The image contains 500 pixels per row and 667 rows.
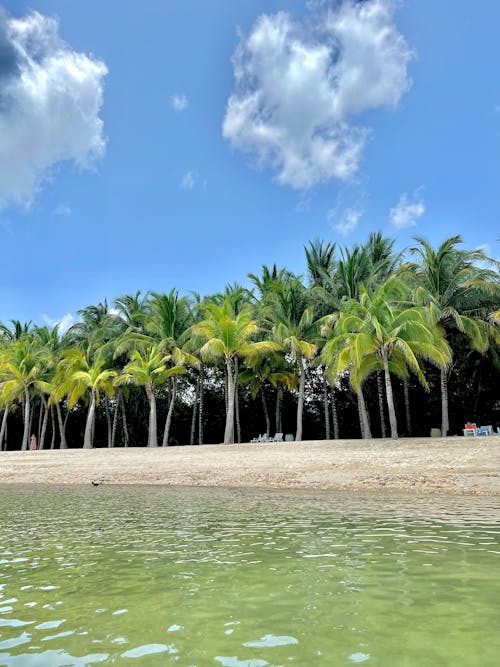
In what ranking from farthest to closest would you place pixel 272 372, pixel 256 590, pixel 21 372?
pixel 21 372
pixel 272 372
pixel 256 590

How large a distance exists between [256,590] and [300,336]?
24285mm

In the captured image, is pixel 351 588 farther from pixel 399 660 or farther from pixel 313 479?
pixel 313 479

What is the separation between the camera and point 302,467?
641 inches

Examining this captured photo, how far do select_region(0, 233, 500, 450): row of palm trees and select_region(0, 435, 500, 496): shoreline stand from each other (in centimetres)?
393

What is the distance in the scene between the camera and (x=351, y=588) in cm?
427

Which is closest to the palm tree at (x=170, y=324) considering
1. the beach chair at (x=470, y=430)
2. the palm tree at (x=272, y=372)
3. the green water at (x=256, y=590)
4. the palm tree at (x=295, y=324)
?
the palm tree at (x=272, y=372)

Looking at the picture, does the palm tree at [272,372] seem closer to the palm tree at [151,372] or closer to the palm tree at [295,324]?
the palm tree at [295,324]

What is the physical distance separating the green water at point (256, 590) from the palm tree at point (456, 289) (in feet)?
55.9

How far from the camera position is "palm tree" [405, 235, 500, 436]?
24.1 meters

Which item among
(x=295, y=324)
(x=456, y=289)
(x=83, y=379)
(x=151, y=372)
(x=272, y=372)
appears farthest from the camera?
(x=272, y=372)

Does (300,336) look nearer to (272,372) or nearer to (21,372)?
(272,372)

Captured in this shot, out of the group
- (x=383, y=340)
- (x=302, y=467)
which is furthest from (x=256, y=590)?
(x=383, y=340)

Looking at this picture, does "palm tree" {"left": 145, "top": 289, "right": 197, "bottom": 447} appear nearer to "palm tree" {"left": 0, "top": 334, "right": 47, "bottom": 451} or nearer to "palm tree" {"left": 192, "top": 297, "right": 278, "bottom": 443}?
"palm tree" {"left": 192, "top": 297, "right": 278, "bottom": 443}

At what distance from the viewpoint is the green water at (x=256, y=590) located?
303cm
